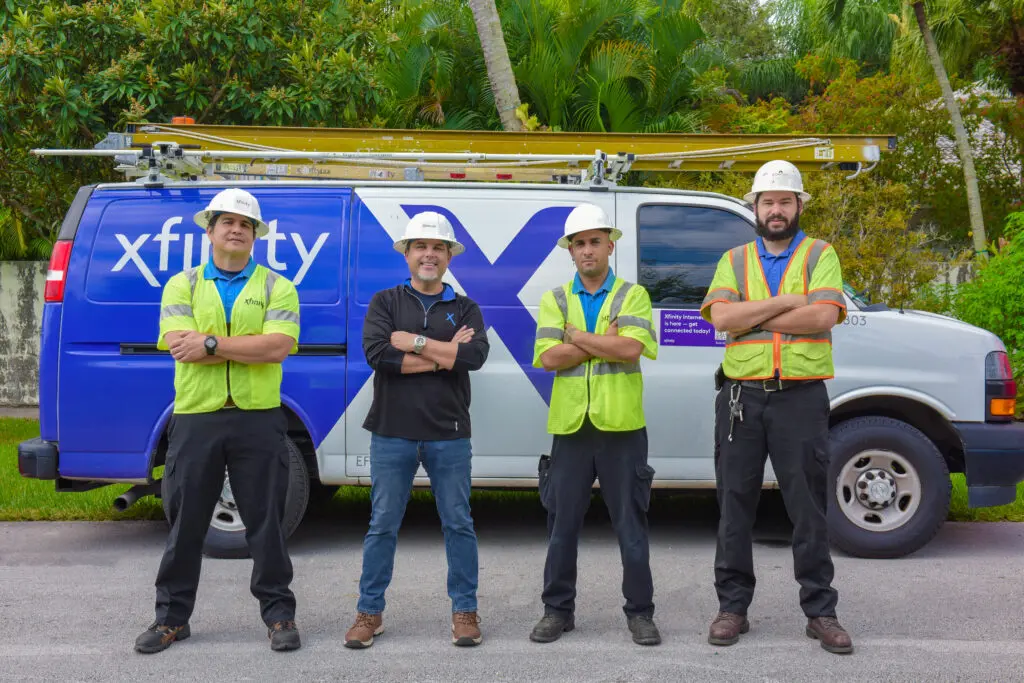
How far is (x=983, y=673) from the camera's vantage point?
175 inches

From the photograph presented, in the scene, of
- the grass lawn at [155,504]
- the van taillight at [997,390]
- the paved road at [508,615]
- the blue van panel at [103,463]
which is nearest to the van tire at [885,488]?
the paved road at [508,615]

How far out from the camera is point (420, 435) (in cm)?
488

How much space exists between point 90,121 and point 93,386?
15.4 ft

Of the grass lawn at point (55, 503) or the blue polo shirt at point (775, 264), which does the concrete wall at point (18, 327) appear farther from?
the blue polo shirt at point (775, 264)

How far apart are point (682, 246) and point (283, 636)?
3216 millimetres

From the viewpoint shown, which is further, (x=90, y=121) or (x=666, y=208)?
(x=90, y=121)

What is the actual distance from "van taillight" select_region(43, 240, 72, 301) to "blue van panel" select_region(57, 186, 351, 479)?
39 millimetres

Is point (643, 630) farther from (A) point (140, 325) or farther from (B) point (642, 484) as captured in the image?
(A) point (140, 325)

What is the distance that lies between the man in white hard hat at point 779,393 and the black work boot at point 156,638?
2.42m

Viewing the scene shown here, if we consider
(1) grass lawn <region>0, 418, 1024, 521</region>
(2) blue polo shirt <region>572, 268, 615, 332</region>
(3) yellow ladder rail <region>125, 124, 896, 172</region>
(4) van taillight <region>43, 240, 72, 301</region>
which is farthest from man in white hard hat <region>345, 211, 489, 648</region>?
(1) grass lawn <region>0, 418, 1024, 521</region>

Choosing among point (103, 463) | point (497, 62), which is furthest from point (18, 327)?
point (103, 463)

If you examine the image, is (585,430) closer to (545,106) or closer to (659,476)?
(659,476)

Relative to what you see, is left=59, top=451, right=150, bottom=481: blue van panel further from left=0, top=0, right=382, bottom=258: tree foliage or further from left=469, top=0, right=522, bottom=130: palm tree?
left=469, top=0, right=522, bottom=130: palm tree

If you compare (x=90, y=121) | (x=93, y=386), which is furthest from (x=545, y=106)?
(x=93, y=386)
